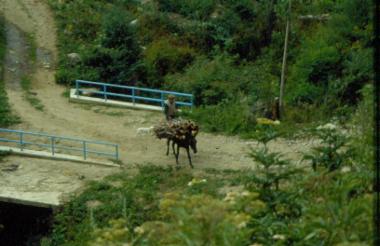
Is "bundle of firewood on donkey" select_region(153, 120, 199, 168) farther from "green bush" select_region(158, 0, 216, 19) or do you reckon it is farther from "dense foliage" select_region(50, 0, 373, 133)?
"green bush" select_region(158, 0, 216, 19)

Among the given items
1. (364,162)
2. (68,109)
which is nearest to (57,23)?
(68,109)

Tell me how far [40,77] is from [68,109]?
356 cm

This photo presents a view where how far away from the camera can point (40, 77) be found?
88.3 feet

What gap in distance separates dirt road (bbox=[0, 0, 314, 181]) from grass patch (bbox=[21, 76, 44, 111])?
0.13m

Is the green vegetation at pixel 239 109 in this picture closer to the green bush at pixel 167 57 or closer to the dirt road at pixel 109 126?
the green bush at pixel 167 57

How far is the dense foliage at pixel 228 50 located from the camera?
2356 centimetres

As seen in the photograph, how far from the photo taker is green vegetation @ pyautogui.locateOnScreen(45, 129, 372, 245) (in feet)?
29.3

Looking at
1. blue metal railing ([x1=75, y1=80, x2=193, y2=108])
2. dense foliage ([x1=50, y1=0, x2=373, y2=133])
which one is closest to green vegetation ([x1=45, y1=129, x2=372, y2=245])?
dense foliage ([x1=50, y1=0, x2=373, y2=133])

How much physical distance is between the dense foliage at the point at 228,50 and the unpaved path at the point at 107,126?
27.4 inches

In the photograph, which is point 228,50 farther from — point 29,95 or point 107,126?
point 107,126

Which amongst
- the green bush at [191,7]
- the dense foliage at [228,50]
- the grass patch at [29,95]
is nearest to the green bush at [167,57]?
the dense foliage at [228,50]

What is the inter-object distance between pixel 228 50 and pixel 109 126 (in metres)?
8.36

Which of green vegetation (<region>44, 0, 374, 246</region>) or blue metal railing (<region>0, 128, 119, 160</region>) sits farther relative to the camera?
blue metal railing (<region>0, 128, 119, 160</region>)

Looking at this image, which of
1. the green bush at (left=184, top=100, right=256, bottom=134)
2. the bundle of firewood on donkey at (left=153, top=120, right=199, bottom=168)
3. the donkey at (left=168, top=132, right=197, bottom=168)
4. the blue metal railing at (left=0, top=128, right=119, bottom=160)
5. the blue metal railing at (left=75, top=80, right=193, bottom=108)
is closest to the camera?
the bundle of firewood on donkey at (left=153, top=120, right=199, bottom=168)
